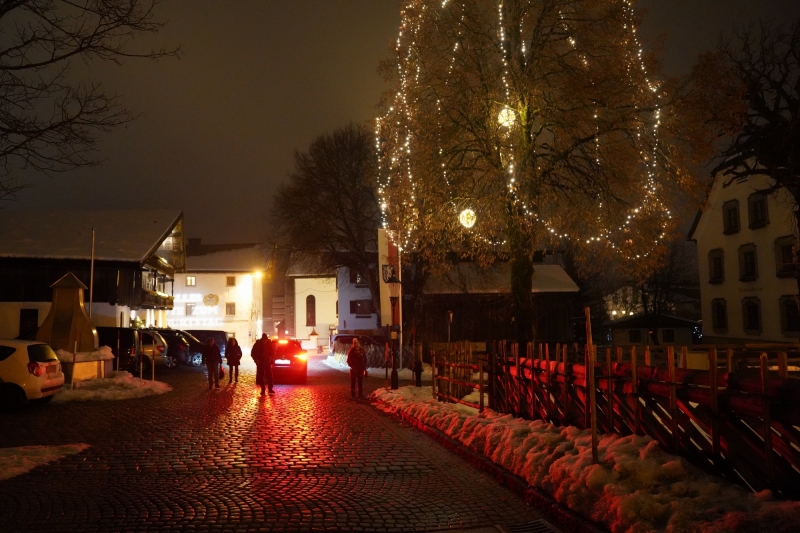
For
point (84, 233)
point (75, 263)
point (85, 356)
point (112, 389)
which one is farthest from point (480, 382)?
point (84, 233)

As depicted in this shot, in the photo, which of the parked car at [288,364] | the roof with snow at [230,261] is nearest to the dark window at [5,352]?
the parked car at [288,364]

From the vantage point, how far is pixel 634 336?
5378 cm

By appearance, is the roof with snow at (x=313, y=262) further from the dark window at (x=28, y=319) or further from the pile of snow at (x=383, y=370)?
the dark window at (x=28, y=319)

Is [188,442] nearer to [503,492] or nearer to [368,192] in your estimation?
[503,492]

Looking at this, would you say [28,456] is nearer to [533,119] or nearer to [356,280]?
[533,119]

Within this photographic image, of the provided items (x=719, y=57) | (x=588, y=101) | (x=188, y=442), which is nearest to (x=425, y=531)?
(x=188, y=442)

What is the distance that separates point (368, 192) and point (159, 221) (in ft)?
46.3

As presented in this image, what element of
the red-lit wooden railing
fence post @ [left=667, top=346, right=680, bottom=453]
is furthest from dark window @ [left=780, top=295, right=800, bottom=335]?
fence post @ [left=667, top=346, right=680, bottom=453]

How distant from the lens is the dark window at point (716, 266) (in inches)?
1732

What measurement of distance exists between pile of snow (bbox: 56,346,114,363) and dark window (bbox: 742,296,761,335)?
114 feet

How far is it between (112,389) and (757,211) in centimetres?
3554

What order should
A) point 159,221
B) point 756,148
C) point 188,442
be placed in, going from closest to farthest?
1. point 188,442
2. point 756,148
3. point 159,221

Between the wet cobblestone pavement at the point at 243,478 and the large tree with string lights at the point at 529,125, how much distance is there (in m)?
5.80

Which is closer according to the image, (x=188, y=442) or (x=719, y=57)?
(x=188, y=442)
